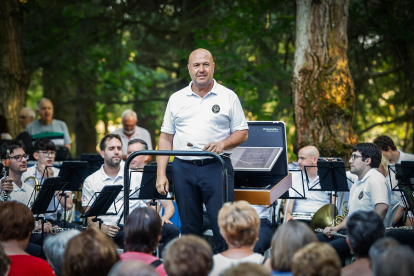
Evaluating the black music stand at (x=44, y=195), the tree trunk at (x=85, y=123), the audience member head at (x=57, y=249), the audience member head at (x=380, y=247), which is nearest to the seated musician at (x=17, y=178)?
the black music stand at (x=44, y=195)

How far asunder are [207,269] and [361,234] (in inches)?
44.7

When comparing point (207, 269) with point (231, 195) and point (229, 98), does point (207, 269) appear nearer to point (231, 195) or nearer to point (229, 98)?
point (231, 195)

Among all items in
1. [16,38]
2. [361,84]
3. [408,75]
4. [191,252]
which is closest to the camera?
[191,252]

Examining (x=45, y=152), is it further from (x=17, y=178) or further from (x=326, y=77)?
(x=326, y=77)

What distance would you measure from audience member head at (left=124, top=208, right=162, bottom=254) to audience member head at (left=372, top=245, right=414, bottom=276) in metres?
1.42

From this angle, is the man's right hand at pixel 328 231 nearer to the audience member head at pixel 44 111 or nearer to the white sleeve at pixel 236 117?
the white sleeve at pixel 236 117

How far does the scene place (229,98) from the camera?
4.13m

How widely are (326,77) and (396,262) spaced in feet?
17.0

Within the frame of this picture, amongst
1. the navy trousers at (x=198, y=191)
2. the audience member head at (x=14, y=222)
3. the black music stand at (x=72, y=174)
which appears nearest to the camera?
the audience member head at (x=14, y=222)

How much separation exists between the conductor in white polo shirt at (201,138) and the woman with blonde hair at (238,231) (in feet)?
2.49

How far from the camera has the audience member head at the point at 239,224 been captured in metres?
3.10

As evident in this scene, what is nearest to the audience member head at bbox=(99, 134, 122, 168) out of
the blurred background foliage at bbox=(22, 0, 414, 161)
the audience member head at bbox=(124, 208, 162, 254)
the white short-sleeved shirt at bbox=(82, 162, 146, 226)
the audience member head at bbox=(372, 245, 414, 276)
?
the white short-sleeved shirt at bbox=(82, 162, 146, 226)

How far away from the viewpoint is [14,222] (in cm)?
337

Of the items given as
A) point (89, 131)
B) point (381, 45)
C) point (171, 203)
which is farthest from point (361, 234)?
point (89, 131)
